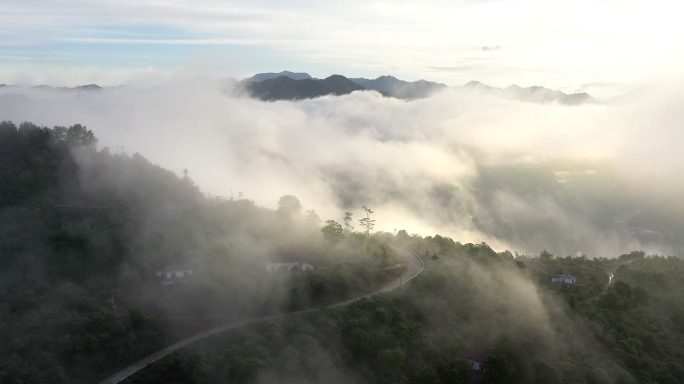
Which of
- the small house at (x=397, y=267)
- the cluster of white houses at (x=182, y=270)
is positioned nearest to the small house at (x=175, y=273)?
the cluster of white houses at (x=182, y=270)

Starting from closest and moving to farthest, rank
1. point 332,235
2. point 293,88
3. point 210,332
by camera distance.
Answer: point 210,332 → point 332,235 → point 293,88

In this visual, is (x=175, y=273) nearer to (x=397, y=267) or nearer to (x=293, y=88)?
(x=397, y=267)

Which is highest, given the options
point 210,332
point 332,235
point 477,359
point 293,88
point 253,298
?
point 293,88

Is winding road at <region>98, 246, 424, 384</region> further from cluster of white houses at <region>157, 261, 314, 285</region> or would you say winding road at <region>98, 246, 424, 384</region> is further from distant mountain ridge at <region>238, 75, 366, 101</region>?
distant mountain ridge at <region>238, 75, 366, 101</region>

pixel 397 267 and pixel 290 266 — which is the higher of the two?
pixel 290 266

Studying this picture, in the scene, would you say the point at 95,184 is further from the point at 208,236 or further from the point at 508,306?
the point at 508,306

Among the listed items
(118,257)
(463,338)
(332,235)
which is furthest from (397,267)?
(118,257)

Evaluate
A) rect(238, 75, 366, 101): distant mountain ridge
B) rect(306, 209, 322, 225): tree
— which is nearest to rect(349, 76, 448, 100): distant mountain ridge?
rect(238, 75, 366, 101): distant mountain ridge
